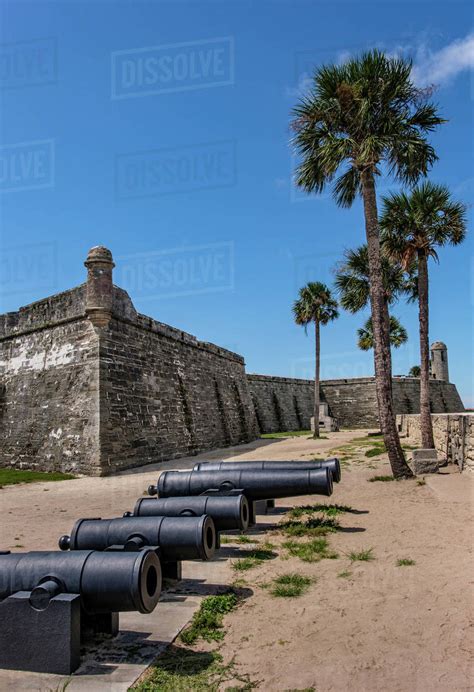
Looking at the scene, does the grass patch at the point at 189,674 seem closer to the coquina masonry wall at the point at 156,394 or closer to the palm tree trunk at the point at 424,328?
the coquina masonry wall at the point at 156,394

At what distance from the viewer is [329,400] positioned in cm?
4034

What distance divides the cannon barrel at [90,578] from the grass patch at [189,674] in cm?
35

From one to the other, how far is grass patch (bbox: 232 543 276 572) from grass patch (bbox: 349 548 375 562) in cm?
85

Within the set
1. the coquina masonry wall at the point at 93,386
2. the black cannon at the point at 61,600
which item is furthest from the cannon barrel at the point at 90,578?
the coquina masonry wall at the point at 93,386

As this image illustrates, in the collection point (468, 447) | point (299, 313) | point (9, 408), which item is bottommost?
point (468, 447)

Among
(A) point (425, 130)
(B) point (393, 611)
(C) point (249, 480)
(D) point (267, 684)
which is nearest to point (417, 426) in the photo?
(A) point (425, 130)

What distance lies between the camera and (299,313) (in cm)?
2881

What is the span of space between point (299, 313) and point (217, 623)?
25.7 metres

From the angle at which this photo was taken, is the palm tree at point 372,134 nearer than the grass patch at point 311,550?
No

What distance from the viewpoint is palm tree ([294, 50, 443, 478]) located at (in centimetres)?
1045

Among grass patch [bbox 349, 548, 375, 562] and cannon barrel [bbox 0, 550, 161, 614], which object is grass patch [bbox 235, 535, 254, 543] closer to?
grass patch [bbox 349, 548, 375, 562]

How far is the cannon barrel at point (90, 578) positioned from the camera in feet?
9.76

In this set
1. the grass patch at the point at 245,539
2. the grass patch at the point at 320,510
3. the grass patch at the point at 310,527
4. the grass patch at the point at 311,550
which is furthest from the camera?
the grass patch at the point at 320,510

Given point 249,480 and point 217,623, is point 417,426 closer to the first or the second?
point 249,480
